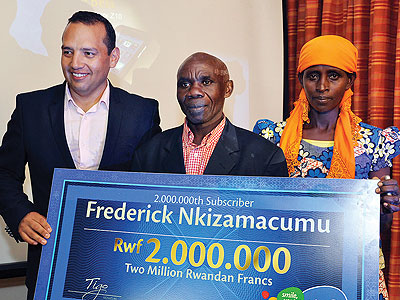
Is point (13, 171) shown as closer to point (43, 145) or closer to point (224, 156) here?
point (43, 145)

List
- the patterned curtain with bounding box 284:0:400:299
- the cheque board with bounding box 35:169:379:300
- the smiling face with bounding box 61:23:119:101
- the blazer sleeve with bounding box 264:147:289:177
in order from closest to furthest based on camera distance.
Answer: the cheque board with bounding box 35:169:379:300, the blazer sleeve with bounding box 264:147:289:177, the smiling face with bounding box 61:23:119:101, the patterned curtain with bounding box 284:0:400:299

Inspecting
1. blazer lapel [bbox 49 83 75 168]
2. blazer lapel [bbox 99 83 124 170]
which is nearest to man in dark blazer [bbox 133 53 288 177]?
blazer lapel [bbox 99 83 124 170]

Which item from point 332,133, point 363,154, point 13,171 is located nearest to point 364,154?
point 363,154

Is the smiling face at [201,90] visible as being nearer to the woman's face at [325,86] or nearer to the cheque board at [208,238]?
the cheque board at [208,238]

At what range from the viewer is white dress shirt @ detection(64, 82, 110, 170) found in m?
1.77

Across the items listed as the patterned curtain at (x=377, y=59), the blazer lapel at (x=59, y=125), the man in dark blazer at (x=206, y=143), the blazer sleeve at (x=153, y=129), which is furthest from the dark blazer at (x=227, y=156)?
the patterned curtain at (x=377, y=59)

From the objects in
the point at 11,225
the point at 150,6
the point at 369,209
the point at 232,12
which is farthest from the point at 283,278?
the point at 232,12

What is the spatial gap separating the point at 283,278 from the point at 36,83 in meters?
1.76

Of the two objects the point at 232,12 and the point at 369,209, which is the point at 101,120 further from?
the point at 232,12

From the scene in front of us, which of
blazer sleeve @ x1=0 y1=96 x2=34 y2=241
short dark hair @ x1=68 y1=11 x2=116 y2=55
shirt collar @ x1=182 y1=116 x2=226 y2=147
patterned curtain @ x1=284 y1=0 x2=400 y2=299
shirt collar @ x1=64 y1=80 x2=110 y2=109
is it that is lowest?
blazer sleeve @ x1=0 y1=96 x2=34 y2=241

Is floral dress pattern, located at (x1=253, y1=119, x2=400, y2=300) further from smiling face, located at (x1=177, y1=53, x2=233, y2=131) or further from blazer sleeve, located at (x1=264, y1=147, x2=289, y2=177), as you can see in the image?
smiling face, located at (x1=177, y1=53, x2=233, y2=131)

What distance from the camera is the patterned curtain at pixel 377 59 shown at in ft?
9.64

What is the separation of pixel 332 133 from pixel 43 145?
3.68ft

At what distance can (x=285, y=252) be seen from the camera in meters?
1.30
